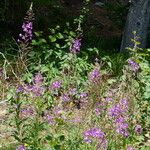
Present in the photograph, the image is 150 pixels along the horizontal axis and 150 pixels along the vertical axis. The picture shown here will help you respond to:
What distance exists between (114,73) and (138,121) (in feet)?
5.98

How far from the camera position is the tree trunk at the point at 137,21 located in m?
9.12

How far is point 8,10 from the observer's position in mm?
9766

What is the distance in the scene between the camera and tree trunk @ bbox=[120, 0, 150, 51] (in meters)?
9.12

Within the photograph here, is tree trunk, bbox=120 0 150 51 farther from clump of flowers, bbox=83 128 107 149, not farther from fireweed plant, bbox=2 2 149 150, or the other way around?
clump of flowers, bbox=83 128 107 149

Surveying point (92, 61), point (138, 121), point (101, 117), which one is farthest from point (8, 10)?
point (101, 117)

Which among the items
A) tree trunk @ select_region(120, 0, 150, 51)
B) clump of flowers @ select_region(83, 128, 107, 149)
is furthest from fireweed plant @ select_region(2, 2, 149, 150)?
tree trunk @ select_region(120, 0, 150, 51)

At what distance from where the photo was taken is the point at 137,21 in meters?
9.22

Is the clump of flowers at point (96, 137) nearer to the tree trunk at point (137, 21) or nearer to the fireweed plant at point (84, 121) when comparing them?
the fireweed plant at point (84, 121)

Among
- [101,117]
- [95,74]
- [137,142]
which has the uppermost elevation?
[95,74]

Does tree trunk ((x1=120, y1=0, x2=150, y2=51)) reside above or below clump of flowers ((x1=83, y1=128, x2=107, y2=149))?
above

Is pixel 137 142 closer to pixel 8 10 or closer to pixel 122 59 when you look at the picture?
pixel 122 59

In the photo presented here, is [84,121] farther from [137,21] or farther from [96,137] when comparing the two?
[137,21]

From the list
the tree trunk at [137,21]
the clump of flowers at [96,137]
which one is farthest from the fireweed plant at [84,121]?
the tree trunk at [137,21]

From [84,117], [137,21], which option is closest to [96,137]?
[84,117]
